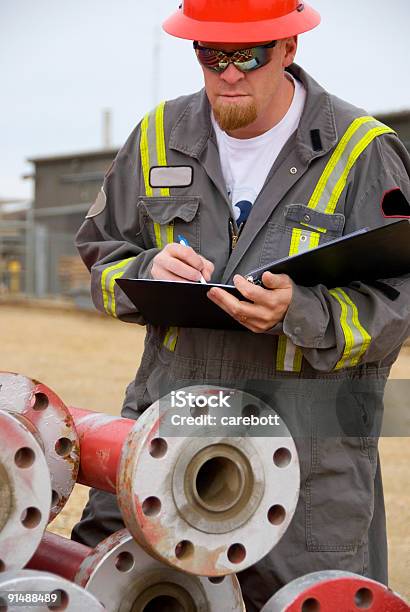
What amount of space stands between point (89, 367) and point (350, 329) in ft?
35.5

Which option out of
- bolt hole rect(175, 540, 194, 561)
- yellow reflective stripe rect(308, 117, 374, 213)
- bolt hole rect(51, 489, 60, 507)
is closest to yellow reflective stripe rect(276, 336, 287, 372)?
yellow reflective stripe rect(308, 117, 374, 213)

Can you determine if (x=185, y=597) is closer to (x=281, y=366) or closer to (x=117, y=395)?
(x=281, y=366)

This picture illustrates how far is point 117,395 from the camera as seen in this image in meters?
11.1

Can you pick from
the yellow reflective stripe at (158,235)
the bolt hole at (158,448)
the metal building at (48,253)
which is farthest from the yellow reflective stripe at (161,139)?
the metal building at (48,253)

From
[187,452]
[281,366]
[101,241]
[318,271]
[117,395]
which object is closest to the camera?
[187,452]

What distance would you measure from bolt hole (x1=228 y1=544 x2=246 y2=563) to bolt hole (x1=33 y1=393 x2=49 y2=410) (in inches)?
27.6

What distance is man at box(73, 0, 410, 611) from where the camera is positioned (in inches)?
134

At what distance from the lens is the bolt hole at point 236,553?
8.71ft

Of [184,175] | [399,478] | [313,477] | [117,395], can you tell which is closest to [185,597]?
[313,477]

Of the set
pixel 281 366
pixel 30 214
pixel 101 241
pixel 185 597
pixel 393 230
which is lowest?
pixel 30 214

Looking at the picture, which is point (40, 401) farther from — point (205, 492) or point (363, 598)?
point (363, 598)

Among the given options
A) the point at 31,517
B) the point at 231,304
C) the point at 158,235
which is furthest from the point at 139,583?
the point at 158,235

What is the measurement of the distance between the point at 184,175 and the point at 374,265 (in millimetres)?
911

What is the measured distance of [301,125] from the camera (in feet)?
12.0
